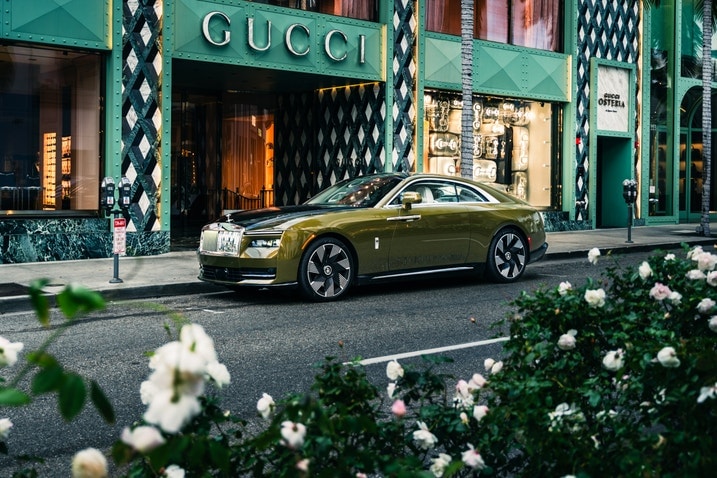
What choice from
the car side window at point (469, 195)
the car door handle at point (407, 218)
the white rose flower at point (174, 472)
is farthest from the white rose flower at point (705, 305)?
the car side window at point (469, 195)

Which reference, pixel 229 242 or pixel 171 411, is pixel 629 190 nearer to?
pixel 229 242

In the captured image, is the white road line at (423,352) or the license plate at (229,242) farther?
the license plate at (229,242)

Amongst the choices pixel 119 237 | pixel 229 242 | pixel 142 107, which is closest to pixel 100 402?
pixel 229 242

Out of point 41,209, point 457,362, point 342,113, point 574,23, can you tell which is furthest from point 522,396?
point 574,23

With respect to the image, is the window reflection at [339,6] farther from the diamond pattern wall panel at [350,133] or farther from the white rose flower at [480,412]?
the white rose flower at [480,412]

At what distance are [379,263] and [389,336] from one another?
9.25ft

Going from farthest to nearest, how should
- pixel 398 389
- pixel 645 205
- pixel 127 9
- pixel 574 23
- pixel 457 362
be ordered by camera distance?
pixel 645 205
pixel 574 23
pixel 127 9
pixel 457 362
pixel 398 389

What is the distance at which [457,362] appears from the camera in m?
6.87

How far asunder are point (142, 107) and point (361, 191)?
550cm

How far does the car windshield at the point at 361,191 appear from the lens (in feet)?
36.9

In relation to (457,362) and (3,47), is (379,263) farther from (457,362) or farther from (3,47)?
(3,47)

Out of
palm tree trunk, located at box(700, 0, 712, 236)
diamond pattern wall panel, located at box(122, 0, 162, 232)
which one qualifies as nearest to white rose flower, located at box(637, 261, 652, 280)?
diamond pattern wall panel, located at box(122, 0, 162, 232)

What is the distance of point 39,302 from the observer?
1.62 m

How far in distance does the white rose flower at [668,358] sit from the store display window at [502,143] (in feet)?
56.1
